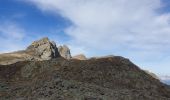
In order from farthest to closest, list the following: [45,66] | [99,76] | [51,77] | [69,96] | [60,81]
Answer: [45,66], [99,76], [51,77], [60,81], [69,96]

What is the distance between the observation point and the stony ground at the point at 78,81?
3836 cm

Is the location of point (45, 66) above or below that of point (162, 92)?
above

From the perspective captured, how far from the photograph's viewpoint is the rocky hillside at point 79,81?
126ft

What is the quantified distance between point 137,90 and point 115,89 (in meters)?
3.25

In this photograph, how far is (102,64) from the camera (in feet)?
168

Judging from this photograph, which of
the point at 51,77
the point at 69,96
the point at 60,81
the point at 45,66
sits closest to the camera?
the point at 69,96

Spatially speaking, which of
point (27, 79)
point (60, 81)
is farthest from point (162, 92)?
point (27, 79)

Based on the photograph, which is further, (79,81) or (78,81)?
(79,81)

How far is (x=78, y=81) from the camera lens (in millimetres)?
43719

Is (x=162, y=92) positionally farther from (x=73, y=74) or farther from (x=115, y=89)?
(x=73, y=74)

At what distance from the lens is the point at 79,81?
1751 inches

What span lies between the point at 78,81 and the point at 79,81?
764 mm

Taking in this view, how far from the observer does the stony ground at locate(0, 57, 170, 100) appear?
38.4 metres

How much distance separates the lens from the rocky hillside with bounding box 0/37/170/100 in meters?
38.4
